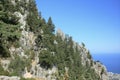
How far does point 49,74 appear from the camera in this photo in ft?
227

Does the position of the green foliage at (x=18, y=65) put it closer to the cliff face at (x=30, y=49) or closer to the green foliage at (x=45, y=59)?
the cliff face at (x=30, y=49)

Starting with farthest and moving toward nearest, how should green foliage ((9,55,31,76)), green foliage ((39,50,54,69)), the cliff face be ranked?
1. green foliage ((39,50,54,69))
2. green foliage ((9,55,31,76))
3. the cliff face

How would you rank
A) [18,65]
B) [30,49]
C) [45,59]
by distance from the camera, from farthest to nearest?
[45,59] < [30,49] < [18,65]

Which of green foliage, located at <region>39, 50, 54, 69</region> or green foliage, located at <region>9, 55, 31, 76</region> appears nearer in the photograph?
green foliage, located at <region>9, 55, 31, 76</region>

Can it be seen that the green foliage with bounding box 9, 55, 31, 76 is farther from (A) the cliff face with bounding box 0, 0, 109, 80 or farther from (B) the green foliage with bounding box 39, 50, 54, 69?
(B) the green foliage with bounding box 39, 50, 54, 69

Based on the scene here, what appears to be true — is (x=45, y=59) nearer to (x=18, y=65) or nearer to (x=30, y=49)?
(x=30, y=49)

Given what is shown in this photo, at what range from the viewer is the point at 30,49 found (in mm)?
62281

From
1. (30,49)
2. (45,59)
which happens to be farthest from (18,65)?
(45,59)

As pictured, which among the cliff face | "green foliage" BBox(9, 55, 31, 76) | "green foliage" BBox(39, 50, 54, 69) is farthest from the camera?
"green foliage" BBox(39, 50, 54, 69)

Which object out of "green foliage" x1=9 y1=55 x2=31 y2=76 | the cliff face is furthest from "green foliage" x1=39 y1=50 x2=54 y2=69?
"green foliage" x1=9 y1=55 x2=31 y2=76

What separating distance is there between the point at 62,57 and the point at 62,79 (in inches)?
413

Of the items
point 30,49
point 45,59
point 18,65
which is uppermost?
point 30,49

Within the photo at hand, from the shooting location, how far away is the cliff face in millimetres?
44394

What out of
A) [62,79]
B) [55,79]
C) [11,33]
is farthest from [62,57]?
[11,33]
